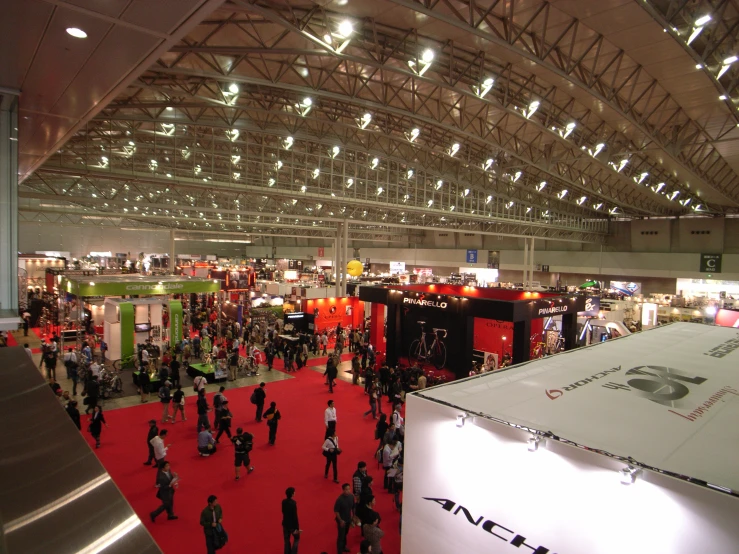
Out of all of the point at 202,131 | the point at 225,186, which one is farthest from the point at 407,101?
the point at 202,131

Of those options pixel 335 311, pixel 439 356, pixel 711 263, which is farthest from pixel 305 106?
pixel 711 263

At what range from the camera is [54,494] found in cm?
235

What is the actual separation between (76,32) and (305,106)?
12903 mm

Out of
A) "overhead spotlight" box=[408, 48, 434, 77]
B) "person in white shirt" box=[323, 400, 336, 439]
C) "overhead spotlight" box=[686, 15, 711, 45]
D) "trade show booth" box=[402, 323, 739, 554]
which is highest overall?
"overhead spotlight" box=[408, 48, 434, 77]

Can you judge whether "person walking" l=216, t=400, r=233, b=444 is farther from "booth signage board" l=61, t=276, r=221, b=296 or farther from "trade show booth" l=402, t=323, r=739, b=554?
"booth signage board" l=61, t=276, r=221, b=296

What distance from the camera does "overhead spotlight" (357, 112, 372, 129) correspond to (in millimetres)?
14770

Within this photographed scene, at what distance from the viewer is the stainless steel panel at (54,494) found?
205cm

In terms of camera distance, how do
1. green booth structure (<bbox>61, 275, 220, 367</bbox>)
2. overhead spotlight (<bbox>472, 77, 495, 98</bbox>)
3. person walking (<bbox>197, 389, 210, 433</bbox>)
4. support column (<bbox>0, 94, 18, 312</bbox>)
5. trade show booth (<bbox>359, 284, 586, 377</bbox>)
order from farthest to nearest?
green booth structure (<bbox>61, 275, 220, 367</bbox>), trade show booth (<bbox>359, 284, 586, 377</bbox>), overhead spotlight (<bbox>472, 77, 495, 98</bbox>), person walking (<bbox>197, 389, 210, 433</bbox>), support column (<bbox>0, 94, 18, 312</bbox>)

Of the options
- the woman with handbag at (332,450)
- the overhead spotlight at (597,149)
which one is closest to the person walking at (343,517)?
the woman with handbag at (332,450)

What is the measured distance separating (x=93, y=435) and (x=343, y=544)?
618 centimetres

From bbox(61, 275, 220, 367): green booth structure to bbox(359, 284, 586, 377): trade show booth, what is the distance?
7.61 metres

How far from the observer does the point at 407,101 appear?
15359 mm

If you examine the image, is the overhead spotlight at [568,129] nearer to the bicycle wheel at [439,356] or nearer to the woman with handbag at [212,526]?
the bicycle wheel at [439,356]

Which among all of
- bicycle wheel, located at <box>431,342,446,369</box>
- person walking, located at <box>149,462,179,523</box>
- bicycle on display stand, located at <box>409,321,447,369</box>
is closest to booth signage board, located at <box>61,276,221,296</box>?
bicycle on display stand, located at <box>409,321,447,369</box>
